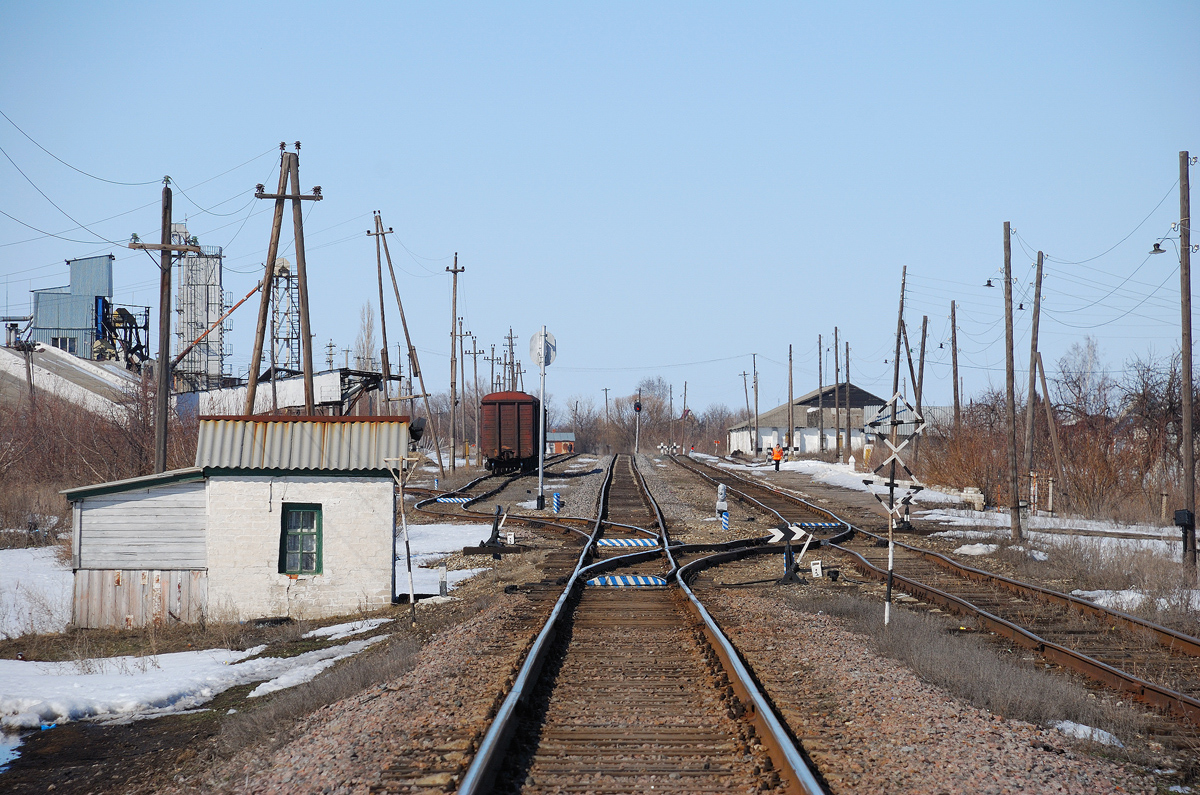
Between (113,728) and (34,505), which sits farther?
(34,505)

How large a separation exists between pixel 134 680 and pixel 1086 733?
33.6 feet

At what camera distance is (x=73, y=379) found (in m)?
60.2

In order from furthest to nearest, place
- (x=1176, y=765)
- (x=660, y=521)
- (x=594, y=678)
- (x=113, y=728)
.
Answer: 1. (x=660, y=521)
2. (x=113, y=728)
3. (x=594, y=678)
4. (x=1176, y=765)

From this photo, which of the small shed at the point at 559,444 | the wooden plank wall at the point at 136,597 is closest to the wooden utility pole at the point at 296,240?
the wooden plank wall at the point at 136,597

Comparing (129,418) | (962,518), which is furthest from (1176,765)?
(129,418)

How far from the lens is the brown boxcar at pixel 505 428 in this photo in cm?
4456

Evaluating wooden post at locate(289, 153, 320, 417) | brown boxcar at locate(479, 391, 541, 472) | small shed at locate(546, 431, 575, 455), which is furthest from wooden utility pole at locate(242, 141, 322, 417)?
small shed at locate(546, 431, 575, 455)

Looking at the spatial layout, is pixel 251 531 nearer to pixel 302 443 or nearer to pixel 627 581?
pixel 302 443

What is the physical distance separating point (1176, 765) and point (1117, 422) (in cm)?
2959

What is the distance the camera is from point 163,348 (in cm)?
1991

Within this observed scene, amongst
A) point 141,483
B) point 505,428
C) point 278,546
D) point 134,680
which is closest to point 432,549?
point 278,546

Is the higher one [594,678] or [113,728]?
[594,678]

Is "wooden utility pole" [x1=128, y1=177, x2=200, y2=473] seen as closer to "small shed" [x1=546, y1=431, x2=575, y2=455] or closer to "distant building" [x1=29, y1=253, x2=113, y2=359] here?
"small shed" [x1=546, y1=431, x2=575, y2=455]

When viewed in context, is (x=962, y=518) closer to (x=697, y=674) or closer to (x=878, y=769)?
(x=697, y=674)
